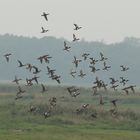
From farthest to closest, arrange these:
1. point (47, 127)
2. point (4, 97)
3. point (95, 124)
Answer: point (4, 97) < point (95, 124) < point (47, 127)

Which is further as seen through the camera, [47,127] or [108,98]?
[108,98]

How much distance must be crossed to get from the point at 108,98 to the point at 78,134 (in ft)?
118

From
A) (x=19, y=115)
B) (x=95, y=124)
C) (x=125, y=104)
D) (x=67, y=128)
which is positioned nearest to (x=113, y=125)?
(x=95, y=124)

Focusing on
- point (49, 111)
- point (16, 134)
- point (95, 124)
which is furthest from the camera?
point (49, 111)

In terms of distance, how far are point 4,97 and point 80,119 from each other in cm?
2431

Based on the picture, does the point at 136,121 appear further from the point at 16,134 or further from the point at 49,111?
the point at 16,134

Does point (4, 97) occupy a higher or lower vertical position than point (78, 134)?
higher

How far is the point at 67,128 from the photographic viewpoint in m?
48.7

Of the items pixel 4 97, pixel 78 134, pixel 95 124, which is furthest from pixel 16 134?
pixel 4 97

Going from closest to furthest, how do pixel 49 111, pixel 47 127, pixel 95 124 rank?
pixel 47 127 < pixel 95 124 < pixel 49 111

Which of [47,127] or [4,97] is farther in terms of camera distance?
[4,97]

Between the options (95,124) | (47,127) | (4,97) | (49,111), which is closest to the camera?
(47,127)

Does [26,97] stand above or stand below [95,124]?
above

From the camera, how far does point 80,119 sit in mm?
54375
